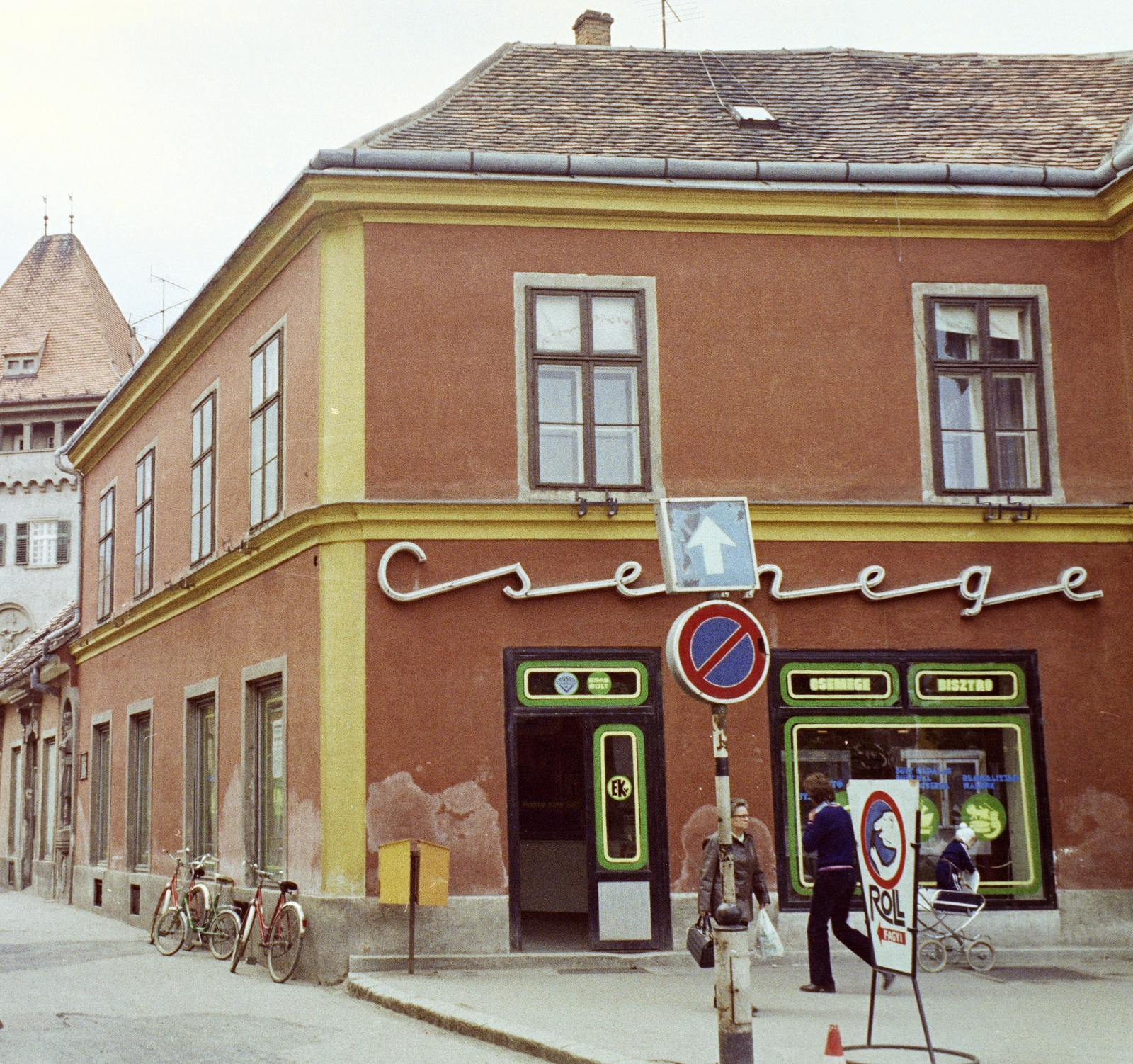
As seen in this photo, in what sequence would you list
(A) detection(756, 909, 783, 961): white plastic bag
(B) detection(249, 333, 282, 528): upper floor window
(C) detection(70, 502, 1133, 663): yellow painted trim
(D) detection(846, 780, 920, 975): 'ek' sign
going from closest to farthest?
(D) detection(846, 780, 920, 975): 'ek' sign
(A) detection(756, 909, 783, 961): white plastic bag
(C) detection(70, 502, 1133, 663): yellow painted trim
(B) detection(249, 333, 282, 528): upper floor window

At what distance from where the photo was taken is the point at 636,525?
15156 millimetres

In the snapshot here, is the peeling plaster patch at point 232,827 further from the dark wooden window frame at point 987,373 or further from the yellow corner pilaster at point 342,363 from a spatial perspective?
the dark wooden window frame at point 987,373

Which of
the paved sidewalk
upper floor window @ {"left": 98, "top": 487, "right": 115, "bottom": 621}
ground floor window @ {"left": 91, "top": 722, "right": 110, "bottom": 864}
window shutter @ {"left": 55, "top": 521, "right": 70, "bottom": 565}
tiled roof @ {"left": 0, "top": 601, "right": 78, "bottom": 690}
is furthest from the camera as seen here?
window shutter @ {"left": 55, "top": 521, "right": 70, "bottom": 565}

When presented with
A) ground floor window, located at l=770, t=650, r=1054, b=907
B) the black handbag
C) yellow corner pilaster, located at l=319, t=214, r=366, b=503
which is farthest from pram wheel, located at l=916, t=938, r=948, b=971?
yellow corner pilaster, located at l=319, t=214, r=366, b=503

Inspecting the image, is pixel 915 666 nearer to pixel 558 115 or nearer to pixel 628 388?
pixel 628 388

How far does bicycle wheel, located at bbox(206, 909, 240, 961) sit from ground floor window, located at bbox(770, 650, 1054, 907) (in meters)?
5.69

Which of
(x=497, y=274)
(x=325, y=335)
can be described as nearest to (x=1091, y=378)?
(x=497, y=274)

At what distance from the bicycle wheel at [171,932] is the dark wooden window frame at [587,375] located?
255 inches

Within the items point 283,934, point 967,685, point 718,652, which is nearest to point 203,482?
point 283,934

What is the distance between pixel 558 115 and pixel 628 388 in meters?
3.44

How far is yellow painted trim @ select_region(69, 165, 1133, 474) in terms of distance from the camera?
15336 mm

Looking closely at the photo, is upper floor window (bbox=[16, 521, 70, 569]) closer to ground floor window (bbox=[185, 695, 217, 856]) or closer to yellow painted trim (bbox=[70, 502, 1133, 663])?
ground floor window (bbox=[185, 695, 217, 856])

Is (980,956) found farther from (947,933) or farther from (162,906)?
(162,906)

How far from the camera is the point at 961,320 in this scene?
16.2m
